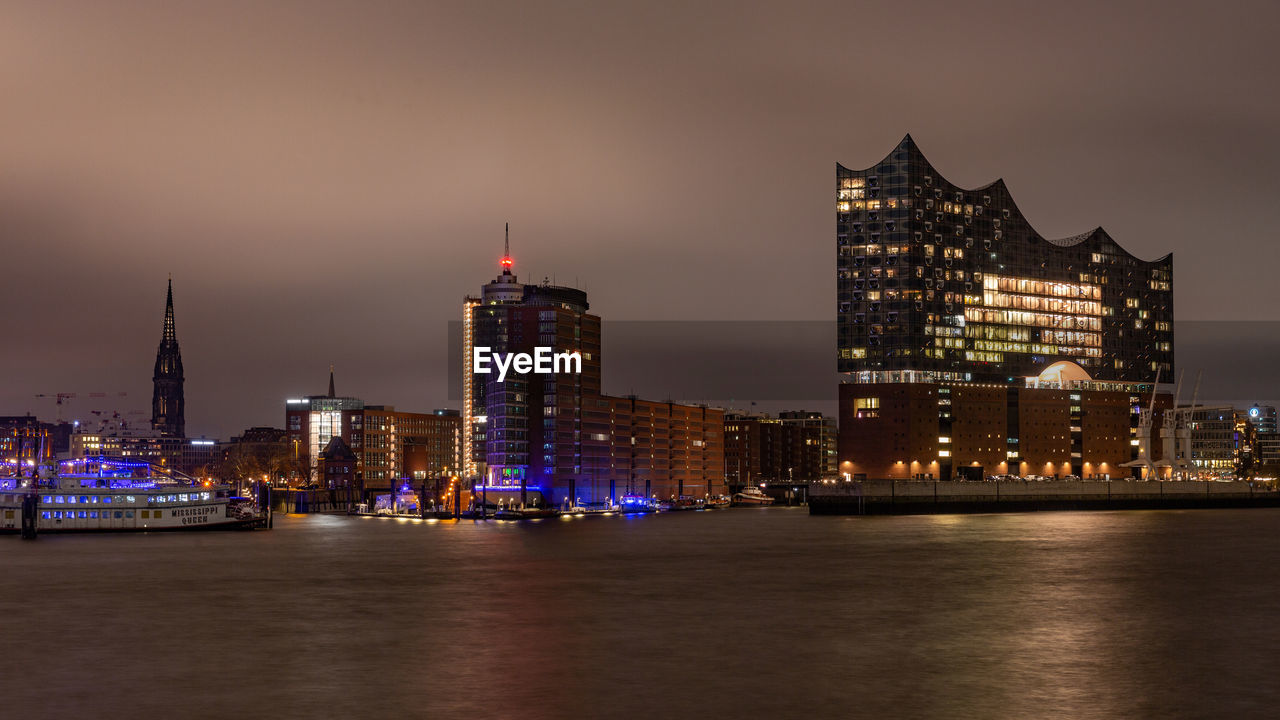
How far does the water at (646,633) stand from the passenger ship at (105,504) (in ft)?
90.5

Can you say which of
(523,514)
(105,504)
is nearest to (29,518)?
(105,504)

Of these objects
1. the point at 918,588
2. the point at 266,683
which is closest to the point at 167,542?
the point at 918,588

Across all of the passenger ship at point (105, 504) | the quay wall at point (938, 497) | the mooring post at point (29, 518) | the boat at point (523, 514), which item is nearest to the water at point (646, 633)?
the mooring post at point (29, 518)

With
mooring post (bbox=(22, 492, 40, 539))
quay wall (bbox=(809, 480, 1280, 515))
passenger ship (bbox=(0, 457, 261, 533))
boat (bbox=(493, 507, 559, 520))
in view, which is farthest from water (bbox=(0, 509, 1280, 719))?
→ quay wall (bbox=(809, 480, 1280, 515))

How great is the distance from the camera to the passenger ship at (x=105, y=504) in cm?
12750

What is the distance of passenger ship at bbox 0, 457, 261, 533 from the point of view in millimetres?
127500

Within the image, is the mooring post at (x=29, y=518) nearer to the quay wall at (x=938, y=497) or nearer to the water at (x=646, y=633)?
the water at (x=646, y=633)

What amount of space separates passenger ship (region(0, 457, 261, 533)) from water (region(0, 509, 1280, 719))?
2757 cm

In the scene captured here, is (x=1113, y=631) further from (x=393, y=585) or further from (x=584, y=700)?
(x=393, y=585)

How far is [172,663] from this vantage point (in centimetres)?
4309

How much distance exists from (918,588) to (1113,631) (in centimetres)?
1796

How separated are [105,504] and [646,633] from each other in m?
97.6

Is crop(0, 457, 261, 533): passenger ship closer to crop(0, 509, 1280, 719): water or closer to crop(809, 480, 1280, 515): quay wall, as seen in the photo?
crop(0, 509, 1280, 719): water

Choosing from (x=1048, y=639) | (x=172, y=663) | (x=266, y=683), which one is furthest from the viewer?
(x=1048, y=639)
